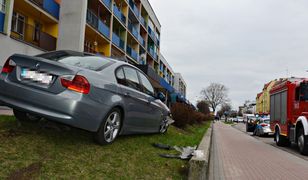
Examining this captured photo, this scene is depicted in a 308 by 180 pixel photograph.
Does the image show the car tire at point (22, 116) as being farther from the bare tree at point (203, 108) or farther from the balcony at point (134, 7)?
the bare tree at point (203, 108)

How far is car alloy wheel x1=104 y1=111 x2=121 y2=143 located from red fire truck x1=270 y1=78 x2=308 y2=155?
25.5 feet

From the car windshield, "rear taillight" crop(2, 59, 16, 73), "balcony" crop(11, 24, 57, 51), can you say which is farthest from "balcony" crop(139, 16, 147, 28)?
"rear taillight" crop(2, 59, 16, 73)

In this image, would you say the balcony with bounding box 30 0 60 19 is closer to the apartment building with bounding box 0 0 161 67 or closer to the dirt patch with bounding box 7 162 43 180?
the apartment building with bounding box 0 0 161 67

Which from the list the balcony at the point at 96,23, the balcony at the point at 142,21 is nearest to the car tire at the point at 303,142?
the balcony at the point at 96,23

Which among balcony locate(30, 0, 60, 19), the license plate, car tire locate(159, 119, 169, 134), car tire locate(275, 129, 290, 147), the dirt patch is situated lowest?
car tire locate(275, 129, 290, 147)

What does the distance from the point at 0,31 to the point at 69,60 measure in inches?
439

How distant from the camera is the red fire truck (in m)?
10.5

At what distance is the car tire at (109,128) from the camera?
178 inches

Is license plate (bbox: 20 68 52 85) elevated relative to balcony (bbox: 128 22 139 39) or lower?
lower

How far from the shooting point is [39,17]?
18266 millimetres

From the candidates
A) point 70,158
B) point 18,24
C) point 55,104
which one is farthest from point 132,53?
point 70,158

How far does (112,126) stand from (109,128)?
0.08 m

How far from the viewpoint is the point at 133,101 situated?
17.7 ft

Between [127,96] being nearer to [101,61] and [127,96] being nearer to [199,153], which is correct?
[101,61]
